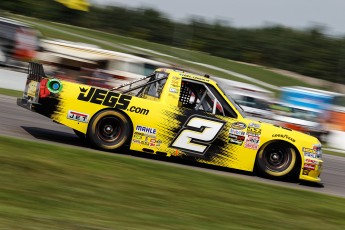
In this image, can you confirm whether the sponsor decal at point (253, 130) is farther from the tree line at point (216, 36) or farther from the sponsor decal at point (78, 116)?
the tree line at point (216, 36)

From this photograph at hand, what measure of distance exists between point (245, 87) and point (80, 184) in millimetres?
19821

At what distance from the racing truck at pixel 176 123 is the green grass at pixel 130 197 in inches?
25.2

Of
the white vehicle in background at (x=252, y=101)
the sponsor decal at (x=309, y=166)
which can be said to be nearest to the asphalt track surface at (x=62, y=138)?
the sponsor decal at (x=309, y=166)

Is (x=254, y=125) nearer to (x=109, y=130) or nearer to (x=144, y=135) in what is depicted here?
(x=144, y=135)

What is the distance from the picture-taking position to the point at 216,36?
6750 cm

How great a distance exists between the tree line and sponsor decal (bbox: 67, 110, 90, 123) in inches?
2074

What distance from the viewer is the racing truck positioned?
11312 mm

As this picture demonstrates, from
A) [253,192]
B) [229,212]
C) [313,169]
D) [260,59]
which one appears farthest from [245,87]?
[260,59]

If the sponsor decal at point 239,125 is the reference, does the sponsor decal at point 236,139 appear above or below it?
below

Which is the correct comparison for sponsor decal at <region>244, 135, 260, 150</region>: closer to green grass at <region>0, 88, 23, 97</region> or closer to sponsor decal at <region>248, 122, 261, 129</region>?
sponsor decal at <region>248, 122, 261, 129</region>

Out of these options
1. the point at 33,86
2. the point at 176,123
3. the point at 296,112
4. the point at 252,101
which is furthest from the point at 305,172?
the point at 296,112

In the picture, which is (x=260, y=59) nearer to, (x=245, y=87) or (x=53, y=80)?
(x=245, y=87)

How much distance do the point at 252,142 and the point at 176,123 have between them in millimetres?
1371

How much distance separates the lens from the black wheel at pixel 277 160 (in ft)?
39.4
